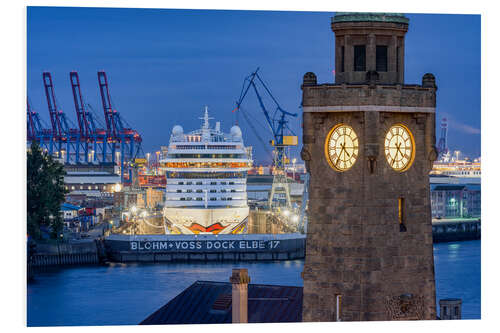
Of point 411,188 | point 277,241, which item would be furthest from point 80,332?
point 277,241

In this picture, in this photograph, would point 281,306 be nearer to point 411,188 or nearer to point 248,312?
point 248,312

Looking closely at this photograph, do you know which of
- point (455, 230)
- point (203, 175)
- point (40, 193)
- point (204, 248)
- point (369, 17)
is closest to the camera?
point (369, 17)

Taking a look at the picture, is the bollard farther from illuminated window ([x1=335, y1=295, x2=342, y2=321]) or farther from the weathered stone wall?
illuminated window ([x1=335, y1=295, x2=342, y2=321])

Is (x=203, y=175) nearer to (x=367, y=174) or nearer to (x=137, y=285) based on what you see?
(x=137, y=285)

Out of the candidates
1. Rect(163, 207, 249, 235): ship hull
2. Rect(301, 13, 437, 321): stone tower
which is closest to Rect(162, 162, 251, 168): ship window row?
Rect(163, 207, 249, 235): ship hull

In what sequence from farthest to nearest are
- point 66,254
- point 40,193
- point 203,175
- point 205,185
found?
point 203,175
point 205,185
point 66,254
point 40,193

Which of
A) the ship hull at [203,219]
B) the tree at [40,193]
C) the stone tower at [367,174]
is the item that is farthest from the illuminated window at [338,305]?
the ship hull at [203,219]

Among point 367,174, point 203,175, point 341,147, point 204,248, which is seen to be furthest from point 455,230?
point 341,147
